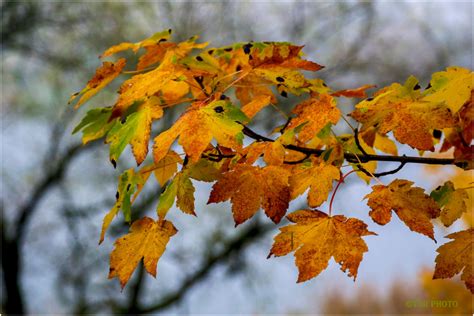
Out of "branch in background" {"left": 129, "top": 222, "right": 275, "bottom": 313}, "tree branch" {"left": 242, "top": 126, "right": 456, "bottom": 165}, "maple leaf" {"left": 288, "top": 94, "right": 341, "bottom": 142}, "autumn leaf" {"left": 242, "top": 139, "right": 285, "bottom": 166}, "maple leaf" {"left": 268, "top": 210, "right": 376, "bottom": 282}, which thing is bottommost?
"branch in background" {"left": 129, "top": 222, "right": 275, "bottom": 313}

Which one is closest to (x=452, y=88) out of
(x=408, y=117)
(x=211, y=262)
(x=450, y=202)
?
(x=408, y=117)

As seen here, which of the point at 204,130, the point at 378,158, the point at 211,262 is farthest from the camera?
the point at 211,262

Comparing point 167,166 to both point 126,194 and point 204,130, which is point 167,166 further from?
point 204,130

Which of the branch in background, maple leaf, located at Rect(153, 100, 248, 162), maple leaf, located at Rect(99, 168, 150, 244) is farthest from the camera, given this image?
the branch in background

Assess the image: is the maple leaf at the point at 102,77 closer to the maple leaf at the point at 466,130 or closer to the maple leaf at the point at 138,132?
the maple leaf at the point at 138,132

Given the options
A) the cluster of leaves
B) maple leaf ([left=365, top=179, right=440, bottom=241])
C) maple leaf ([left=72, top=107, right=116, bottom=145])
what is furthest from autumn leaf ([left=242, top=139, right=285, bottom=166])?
maple leaf ([left=72, top=107, right=116, bottom=145])

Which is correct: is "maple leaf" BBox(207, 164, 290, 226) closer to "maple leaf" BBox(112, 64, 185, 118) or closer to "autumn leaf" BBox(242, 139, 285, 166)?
"autumn leaf" BBox(242, 139, 285, 166)
